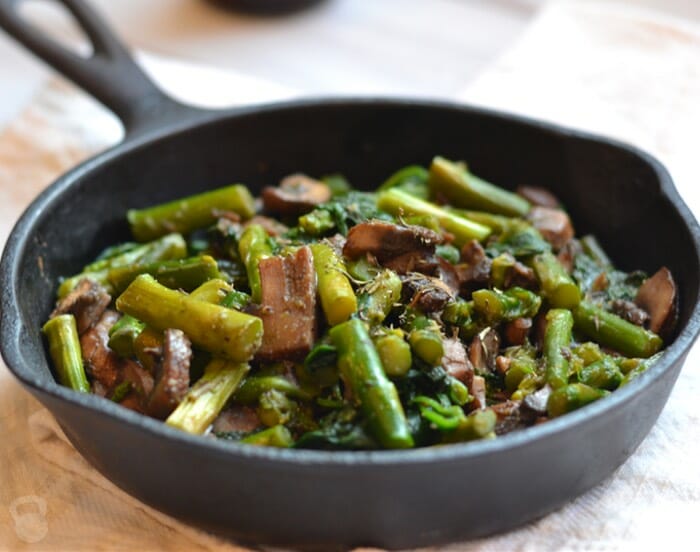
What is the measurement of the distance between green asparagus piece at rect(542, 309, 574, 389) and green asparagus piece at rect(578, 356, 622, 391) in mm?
47

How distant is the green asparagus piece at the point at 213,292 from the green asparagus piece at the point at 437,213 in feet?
1.86

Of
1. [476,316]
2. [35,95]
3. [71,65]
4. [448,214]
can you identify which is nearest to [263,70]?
[35,95]

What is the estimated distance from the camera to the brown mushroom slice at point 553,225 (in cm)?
276

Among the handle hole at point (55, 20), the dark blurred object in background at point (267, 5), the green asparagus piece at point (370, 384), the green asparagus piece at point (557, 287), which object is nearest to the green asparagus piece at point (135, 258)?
the green asparagus piece at point (370, 384)

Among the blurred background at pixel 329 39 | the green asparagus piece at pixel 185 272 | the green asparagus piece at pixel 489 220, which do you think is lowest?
the blurred background at pixel 329 39

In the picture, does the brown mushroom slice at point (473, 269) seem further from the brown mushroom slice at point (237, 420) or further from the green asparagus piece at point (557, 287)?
the brown mushroom slice at point (237, 420)

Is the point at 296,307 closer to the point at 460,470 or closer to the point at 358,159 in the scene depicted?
the point at 460,470

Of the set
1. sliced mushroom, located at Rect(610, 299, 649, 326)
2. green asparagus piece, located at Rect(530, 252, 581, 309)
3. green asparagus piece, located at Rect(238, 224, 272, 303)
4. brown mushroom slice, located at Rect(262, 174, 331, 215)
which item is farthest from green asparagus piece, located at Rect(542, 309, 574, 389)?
brown mushroom slice, located at Rect(262, 174, 331, 215)

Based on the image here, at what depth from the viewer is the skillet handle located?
121 inches

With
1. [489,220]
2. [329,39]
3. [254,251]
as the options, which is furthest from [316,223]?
[329,39]

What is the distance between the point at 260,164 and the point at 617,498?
1612 mm

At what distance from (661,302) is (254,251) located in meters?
1.07

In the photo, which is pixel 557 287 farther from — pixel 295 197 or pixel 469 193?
pixel 295 197

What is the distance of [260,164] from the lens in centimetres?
321
